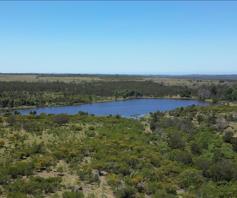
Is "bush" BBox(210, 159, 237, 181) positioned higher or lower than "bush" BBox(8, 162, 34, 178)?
lower

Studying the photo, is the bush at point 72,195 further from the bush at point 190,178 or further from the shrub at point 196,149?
the shrub at point 196,149

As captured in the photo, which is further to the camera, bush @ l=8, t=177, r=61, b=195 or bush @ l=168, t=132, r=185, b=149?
bush @ l=168, t=132, r=185, b=149

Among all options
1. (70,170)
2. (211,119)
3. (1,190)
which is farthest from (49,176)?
(211,119)

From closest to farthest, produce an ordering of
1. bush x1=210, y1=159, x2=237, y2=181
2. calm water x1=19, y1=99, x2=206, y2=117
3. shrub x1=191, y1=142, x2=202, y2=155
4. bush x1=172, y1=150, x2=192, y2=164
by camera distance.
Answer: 1. bush x1=210, y1=159, x2=237, y2=181
2. bush x1=172, y1=150, x2=192, y2=164
3. shrub x1=191, y1=142, x2=202, y2=155
4. calm water x1=19, y1=99, x2=206, y2=117

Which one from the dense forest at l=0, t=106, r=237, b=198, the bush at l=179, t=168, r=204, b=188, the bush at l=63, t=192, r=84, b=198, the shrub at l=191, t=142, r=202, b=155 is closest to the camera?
the bush at l=63, t=192, r=84, b=198

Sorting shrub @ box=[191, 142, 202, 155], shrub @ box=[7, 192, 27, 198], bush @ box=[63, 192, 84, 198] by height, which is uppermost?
shrub @ box=[7, 192, 27, 198]

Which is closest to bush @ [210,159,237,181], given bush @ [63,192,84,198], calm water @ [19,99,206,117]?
bush @ [63,192,84,198]

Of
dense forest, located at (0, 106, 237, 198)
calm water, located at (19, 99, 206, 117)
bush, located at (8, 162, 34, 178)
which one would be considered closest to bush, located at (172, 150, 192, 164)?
dense forest, located at (0, 106, 237, 198)

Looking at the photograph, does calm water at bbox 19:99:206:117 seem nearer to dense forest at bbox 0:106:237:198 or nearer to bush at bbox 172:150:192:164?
dense forest at bbox 0:106:237:198
